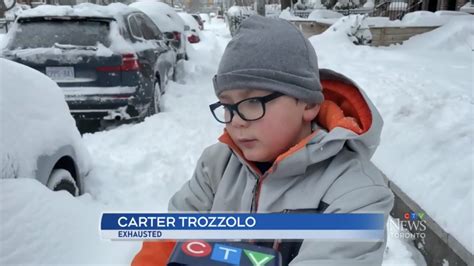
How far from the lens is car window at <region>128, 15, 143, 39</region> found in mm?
6477

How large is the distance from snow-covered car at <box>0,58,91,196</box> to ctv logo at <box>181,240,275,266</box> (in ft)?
5.88

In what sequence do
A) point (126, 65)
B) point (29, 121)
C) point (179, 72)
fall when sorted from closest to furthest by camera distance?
point (29, 121), point (126, 65), point (179, 72)

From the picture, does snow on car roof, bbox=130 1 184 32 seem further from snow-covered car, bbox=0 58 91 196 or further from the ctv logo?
the ctv logo

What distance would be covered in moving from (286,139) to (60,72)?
4.71m

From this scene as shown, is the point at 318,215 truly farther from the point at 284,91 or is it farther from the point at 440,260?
the point at 440,260

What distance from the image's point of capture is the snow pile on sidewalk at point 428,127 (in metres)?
2.90

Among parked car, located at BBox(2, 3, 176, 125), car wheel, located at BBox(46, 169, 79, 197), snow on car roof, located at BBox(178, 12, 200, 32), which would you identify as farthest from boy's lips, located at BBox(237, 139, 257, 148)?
snow on car roof, located at BBox(178, 12, 200, 32)

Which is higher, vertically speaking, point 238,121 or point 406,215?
point 238,121

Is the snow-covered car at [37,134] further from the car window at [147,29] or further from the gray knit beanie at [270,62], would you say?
the car window at [147,29]

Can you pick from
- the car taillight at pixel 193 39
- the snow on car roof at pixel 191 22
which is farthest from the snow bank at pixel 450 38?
the snow on car roof at pixel 191 22

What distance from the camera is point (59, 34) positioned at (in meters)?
5.48

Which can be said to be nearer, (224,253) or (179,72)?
(224,253)

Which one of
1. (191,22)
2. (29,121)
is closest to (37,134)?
(29,121)

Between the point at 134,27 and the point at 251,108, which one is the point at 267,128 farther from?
the point at 134,27
